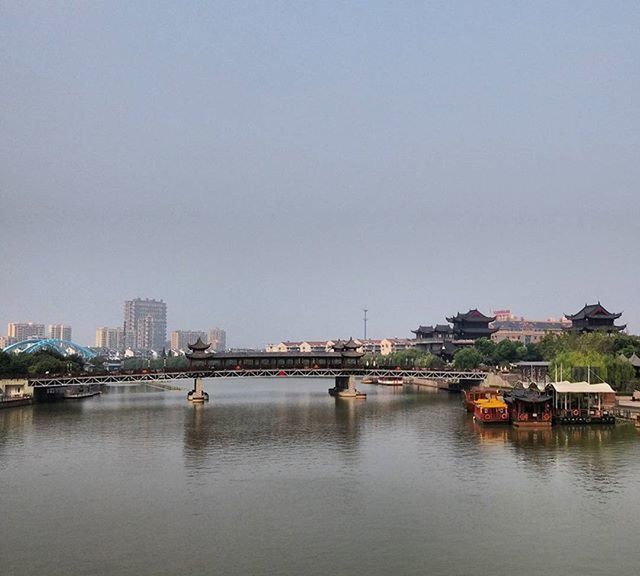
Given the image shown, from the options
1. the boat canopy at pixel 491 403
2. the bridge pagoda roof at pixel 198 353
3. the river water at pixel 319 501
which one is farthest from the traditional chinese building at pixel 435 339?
the river water at pixel 319 501

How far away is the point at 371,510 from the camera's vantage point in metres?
30.8

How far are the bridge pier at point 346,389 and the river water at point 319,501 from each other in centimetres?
3495

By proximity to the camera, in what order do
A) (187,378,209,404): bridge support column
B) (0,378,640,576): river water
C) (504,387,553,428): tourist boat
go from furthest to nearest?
(187,378,209,404): bridge support column → (504,387,553,428): tourist boat → (0,378,640,576): river water

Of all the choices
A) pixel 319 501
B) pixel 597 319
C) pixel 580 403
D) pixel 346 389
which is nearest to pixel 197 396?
pixel 346 389

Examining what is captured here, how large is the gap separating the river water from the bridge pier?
34.9 metres

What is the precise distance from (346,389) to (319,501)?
2610 inches

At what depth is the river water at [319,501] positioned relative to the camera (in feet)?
79.8

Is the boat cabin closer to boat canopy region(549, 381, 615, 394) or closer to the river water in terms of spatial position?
boat canopy region(549, 381, 615, 394)

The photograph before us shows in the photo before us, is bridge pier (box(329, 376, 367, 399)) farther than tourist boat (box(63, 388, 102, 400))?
No

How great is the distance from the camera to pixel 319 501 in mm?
32250

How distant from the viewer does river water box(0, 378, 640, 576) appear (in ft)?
79.8

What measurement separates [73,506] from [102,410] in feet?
155

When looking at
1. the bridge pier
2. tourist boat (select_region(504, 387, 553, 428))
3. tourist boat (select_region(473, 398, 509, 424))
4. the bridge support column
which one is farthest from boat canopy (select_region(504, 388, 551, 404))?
the bridge support column

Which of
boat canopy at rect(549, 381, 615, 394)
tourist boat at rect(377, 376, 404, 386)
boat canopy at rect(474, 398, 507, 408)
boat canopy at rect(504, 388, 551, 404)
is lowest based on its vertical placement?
tourist boat at rect(377, 376, 404, 386)
